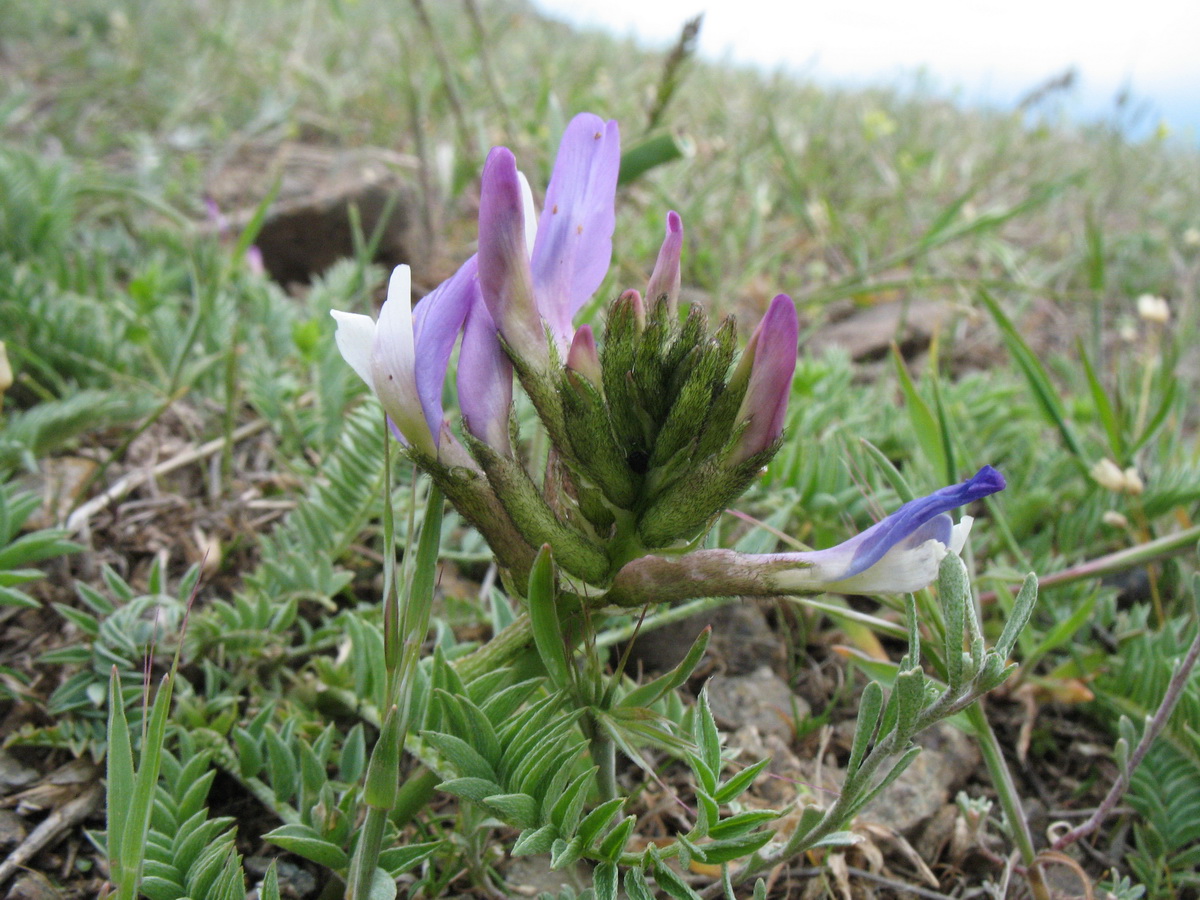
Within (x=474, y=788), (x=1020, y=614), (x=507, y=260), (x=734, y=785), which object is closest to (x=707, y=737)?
(x=734, y=785)

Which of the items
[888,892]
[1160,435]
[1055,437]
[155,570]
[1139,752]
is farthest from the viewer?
[1055,437]

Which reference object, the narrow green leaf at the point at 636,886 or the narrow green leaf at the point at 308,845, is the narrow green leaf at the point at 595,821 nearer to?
the narrow green leaf at the point at 636,886

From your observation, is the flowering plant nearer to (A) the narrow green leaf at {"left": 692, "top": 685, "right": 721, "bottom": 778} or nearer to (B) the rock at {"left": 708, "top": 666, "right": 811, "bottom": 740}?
(A) the narrow green leaf at {"left": 692, "top": 685, "right": 721, "bottom": 778}

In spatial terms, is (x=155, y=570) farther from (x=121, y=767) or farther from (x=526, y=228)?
(x=526, y=228)

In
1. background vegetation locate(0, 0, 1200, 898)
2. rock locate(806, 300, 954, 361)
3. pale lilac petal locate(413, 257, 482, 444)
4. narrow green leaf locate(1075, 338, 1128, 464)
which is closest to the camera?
pale lilac petal locate(413, 257, 482, 444)

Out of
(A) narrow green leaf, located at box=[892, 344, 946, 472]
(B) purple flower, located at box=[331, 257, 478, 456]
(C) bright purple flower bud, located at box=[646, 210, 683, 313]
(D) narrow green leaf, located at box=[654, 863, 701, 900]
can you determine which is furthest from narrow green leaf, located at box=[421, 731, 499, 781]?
(A) narrow green leaf, located at box=[892, 344, 946, 472]

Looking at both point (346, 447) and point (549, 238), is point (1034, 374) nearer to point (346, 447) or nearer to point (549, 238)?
point (549, 238)

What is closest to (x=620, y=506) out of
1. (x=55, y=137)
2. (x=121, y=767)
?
(x=121, y=767)
